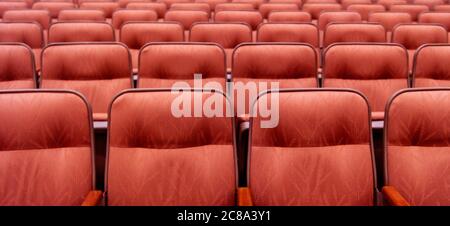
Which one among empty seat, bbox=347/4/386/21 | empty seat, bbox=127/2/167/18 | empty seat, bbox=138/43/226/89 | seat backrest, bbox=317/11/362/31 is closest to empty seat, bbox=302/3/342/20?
empty seat, bbox=347/4/386/21

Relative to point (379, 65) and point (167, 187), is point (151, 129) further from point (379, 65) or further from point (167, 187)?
point (379, 65)

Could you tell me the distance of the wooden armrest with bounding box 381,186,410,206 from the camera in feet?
1.32

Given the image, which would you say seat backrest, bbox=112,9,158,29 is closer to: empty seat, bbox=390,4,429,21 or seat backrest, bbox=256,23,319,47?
seat backrest, bbox=256,23,319,47

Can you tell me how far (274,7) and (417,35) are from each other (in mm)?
552

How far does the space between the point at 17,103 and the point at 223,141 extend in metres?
0.25

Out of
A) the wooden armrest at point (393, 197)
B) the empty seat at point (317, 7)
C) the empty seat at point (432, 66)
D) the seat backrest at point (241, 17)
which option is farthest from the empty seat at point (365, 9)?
the wooden armrest at point (393, 197)

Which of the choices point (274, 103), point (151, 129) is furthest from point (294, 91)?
point (151, 129)

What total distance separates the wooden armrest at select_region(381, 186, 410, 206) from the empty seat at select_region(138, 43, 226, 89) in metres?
0.37

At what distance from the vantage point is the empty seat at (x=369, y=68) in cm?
71

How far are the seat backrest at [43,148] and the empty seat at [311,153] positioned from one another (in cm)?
21

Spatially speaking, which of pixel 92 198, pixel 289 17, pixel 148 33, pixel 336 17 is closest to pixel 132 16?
pixel 148 33

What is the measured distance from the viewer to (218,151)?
1.49 ft

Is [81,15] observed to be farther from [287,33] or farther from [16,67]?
[287,33]

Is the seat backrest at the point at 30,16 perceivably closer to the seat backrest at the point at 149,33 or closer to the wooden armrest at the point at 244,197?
the seat backrest at the point at 149,33
